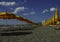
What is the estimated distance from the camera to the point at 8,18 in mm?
63500

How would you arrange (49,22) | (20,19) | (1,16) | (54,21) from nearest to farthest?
(1,16) < (20,19) < (54,21) < (49,22)

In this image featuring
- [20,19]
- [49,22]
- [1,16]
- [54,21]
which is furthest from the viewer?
[49,22]

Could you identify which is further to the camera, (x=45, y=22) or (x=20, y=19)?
(x=45, y=22)

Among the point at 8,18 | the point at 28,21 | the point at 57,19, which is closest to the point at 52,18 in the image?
the point at 57,19

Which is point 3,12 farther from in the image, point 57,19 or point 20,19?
point 57,19

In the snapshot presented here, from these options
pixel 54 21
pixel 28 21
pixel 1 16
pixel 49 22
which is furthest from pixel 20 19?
pixel 49 22

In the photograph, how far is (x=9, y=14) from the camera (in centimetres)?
6128

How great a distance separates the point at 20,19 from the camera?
69.6 m

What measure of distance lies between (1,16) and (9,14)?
3.06 meters

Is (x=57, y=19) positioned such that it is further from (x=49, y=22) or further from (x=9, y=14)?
(x=9, y=14)

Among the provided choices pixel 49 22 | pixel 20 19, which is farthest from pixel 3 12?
pixel 49 22

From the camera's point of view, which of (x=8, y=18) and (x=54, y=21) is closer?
(x=8, y=18)

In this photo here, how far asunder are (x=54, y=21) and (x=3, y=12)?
3376 inches

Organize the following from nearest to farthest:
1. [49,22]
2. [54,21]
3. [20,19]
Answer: [20,19], [54,21], [49,22]
